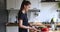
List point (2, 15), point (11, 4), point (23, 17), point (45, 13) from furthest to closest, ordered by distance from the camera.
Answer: point (45, 13)
point (2, 15)
point (11, 4)
point (23, 17)

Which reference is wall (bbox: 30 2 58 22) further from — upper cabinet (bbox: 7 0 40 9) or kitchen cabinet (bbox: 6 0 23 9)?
kitchen cabinet (bbox: 6 0 23 9)

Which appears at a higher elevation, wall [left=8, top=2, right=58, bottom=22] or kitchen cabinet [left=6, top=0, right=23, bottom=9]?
kitchen cabinet [left=6, top=0, right=23, bottom=9]

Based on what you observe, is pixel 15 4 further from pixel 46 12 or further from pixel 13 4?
pixel 46 12

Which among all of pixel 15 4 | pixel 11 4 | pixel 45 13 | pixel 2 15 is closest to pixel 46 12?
pixel 45 13

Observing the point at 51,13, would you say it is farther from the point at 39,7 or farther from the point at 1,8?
the point at 1,8

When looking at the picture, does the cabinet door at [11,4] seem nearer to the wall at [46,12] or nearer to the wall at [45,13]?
the wall at [45,13]

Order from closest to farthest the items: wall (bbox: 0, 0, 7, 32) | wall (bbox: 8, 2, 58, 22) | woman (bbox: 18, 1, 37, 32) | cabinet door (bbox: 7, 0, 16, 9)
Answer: woman (bbox: 18, 1, 37, 32) < cabinet door (bbox: 7, 0, 16, 9) < wall (bbox: 0, 0, 7, 32) < wall (bbox: 8, 2, 58, 22)

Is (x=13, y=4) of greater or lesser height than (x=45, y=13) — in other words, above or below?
above

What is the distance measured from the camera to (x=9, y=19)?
5703 millimetres

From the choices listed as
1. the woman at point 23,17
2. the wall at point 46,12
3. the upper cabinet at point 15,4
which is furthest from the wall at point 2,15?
the woman at point 23,17

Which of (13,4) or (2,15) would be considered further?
(2,15)

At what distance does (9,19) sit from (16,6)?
66 cm

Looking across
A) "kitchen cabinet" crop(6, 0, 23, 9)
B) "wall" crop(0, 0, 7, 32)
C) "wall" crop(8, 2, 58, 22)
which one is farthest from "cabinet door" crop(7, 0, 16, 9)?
"wall" crop(8, 2, 58, 22)

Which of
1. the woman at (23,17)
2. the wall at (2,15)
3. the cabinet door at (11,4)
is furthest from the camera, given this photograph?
the wall at (2,15)
